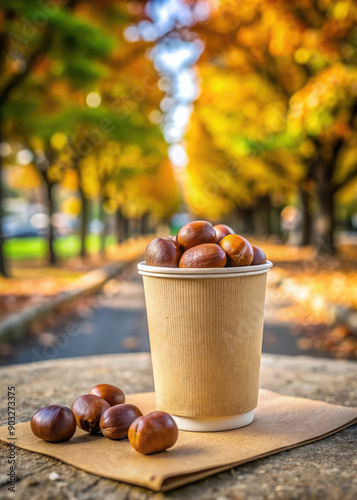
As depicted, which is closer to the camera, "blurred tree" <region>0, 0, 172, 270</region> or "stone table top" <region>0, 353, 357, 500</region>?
"stone table top" <region>0, 353, 357, 500</region>

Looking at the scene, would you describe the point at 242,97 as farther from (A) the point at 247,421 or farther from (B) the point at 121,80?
(A) the point at 247,421

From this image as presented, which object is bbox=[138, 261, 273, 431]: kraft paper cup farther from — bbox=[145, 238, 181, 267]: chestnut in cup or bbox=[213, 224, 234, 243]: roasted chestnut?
bbox=[213, 224, 234, 243]: roasted chestnut

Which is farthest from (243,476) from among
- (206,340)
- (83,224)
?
(83,224)

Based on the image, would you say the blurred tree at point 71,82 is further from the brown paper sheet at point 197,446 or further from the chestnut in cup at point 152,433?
the chestnut in cup at point 152,433

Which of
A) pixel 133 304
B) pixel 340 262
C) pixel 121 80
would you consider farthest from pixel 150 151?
pixel 133 304

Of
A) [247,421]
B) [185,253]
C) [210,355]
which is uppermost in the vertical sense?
[185,253]

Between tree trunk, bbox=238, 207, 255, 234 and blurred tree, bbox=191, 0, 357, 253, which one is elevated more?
blurred tree, bbox=191, 0, 357, 253

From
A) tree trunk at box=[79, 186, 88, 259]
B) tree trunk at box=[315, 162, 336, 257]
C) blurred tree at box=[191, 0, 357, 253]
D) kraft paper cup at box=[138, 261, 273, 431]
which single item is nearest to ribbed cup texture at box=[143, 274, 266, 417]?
kraft paper cup at box=[138, 261, 273, 431]
